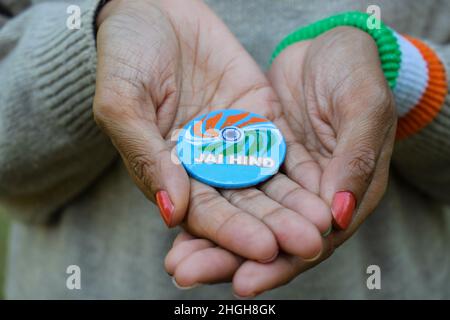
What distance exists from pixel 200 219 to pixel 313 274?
544 mm

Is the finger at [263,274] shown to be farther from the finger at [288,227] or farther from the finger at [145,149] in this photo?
the finger at [145,149]

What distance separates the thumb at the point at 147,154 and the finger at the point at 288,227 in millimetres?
135

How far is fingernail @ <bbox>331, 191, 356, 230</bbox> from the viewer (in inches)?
37.7

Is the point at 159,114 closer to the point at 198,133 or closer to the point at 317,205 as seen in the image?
the point at 198,133

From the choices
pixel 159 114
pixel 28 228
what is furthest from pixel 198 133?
pixel 28 228

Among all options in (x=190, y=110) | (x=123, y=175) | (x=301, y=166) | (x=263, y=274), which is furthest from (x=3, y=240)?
(x=263, y=274)

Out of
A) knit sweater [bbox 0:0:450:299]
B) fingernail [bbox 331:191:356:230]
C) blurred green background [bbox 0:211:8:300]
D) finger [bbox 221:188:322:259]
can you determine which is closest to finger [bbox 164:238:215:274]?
finger [bbox 221:188:322:259]

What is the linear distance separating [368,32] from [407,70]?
0.14 metres

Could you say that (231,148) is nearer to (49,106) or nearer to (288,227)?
(288,227)

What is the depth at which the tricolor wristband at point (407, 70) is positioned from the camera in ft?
4.25

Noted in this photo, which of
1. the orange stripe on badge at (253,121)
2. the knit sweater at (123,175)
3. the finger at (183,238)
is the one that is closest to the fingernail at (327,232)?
the finger at (183,238)

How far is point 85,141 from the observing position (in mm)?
1315

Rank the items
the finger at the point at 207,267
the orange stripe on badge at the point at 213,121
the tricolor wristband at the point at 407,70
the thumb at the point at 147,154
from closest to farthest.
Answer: the finger at the point at 207,267, the thumb at the point at 147,154, the orange stripe on badge at the point at 213,121, the tricolor wristband at the point at 407,70

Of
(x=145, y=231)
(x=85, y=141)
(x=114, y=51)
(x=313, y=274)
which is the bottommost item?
(x=313, y=274)
